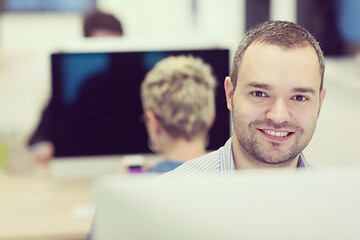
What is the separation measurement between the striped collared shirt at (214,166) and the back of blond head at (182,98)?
0.35m

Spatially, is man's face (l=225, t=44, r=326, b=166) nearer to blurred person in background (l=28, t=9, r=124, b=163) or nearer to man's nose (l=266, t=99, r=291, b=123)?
man's nose (l=266, t=99, r=291, b=123)

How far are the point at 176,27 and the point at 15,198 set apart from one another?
11.4ft

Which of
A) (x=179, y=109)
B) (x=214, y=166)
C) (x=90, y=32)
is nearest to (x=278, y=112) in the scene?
(x=214, y=166)

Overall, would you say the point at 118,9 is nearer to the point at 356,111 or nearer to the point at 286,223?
the point at 356,111

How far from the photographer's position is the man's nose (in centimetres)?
67

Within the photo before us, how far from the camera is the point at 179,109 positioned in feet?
3.90

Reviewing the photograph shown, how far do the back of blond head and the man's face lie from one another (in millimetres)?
392

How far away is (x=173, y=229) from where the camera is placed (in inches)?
19.7

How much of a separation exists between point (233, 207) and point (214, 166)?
0.79 feet

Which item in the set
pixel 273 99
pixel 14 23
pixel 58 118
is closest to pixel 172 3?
pixel 14 23

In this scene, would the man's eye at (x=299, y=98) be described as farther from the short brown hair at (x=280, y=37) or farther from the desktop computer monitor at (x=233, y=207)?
the desktop computer monitor at (x=233, y=207)

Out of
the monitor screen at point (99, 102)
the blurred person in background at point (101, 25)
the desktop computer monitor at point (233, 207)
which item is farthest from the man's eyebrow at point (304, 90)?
the blurred person in background at point (101, 25)

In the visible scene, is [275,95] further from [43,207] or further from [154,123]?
[43,207]

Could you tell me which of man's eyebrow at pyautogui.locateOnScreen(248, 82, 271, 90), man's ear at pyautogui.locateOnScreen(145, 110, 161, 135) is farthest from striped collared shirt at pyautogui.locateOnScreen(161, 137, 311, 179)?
man's ear at pyautogui.locateOnScreen(145, 110, 161, 135)
